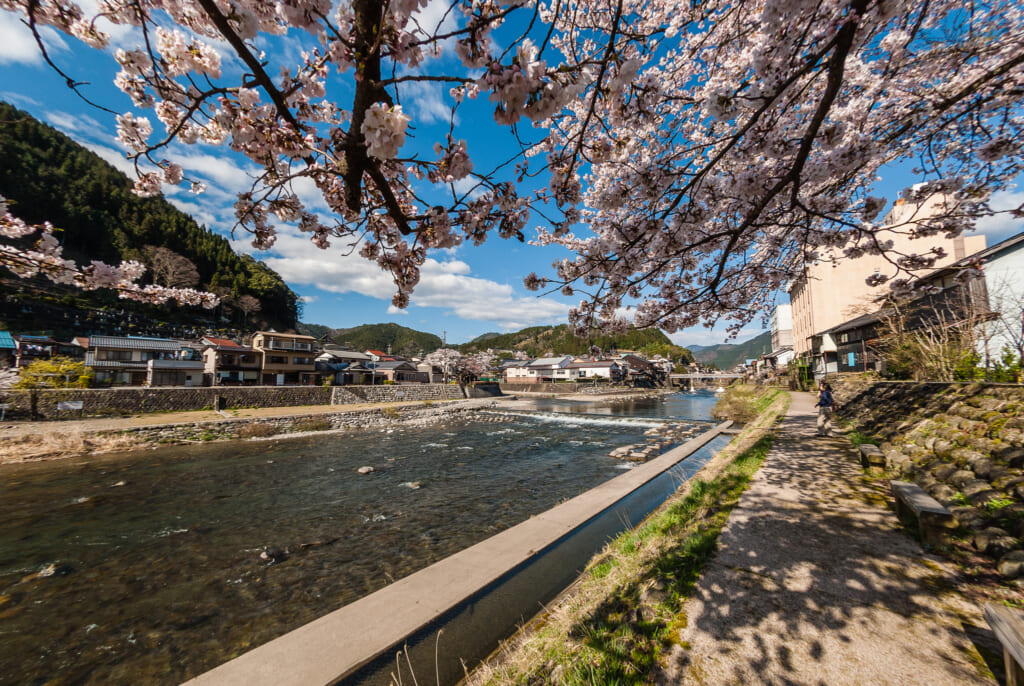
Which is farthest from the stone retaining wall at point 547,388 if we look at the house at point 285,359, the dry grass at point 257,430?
the dry grass at point 257,430

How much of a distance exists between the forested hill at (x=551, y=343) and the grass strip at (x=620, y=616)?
9663 centimetres

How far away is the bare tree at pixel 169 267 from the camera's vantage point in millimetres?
47312

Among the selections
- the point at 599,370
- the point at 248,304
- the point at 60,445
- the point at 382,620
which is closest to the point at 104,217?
the point at 248,304

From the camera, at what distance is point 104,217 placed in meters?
49.8

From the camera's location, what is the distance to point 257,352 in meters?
32.8

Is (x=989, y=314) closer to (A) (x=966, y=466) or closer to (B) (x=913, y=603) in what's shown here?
(A) (x=966, y=466)

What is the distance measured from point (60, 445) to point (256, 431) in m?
6.18

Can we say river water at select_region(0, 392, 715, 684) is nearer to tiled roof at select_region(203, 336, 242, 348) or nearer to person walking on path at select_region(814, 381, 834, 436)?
person walking on path at select_region(814, 381, 834, 436)

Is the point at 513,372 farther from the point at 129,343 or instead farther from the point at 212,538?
the point at 212,538

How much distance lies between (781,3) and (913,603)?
4.96 meters

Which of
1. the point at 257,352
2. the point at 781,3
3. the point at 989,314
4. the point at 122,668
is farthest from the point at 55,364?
the point at 989,314

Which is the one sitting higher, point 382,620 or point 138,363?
point 138,363

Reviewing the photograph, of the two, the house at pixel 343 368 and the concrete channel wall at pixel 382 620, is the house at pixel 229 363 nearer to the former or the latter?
the house at pixel 343 368

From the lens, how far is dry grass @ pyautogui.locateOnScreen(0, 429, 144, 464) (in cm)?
1194
